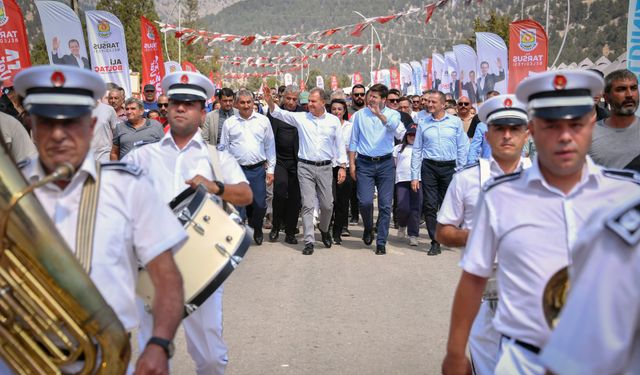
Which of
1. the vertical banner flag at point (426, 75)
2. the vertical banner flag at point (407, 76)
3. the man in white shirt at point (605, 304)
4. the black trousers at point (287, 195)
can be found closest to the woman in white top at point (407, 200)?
the black trousers at point (287, 195)

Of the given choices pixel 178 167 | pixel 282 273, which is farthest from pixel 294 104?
pixel 178 167

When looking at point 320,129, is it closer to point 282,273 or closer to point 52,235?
point 282,273

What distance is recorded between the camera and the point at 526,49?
18.2 m

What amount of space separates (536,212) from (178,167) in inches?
93.1

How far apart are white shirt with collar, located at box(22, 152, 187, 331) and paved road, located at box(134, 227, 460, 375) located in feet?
9.62

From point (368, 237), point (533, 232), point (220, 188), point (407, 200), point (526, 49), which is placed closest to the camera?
point (533, 232)

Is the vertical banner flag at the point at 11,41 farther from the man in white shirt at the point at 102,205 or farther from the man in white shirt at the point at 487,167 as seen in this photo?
the man in white shirt at the point at 102,205

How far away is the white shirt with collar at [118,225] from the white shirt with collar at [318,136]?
789cm

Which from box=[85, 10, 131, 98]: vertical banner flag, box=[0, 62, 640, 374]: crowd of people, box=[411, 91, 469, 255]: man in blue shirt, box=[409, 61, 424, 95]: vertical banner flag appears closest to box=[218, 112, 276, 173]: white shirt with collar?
box=[411, 91, 469, 255]: man in blue shirt

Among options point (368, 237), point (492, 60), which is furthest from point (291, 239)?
point (492, 60)

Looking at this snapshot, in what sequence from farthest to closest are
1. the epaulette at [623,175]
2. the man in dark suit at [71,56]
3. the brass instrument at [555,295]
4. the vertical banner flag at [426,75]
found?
the vertical banner flag at [426,75]
the man in dark suit at [71,56]
the epaulette at [623,175]
the brass instrument at [555,295]

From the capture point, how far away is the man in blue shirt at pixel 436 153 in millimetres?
10422

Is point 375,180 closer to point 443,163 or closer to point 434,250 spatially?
point 443,163

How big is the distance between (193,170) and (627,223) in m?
3.31
